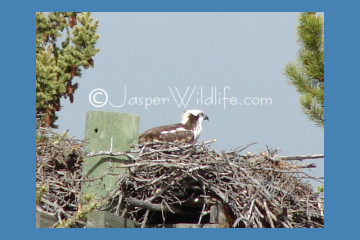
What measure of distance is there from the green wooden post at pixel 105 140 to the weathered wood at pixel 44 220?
0.42 metres

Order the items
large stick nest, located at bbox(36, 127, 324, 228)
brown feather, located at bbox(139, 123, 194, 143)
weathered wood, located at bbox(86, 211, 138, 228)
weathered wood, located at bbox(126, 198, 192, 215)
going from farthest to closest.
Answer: brown feather, located at bbox(139, 123, 194, 143) < large stick nest, located at bbox(36, 127, 324, 228) < weathered wood, located at bbox(126, 198, 192, 215) < weathered wood, located at bbox(86, 211, 138, 228)

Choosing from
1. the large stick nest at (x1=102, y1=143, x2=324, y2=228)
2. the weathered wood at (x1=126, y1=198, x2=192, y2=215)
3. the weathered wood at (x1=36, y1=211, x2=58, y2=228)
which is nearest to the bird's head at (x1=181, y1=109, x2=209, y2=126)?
the large stick nest at (x1=102, y1=143, x2=324, y2=228)

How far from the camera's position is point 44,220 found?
5.68 metres

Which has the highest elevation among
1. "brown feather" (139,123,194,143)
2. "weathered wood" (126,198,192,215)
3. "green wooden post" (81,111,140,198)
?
"brown feather" (139,123,194,143)

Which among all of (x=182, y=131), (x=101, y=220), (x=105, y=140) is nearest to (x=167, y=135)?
(x=182, y=131)

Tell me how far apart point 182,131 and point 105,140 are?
3.01 meters

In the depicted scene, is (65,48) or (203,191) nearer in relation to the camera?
(203,191)

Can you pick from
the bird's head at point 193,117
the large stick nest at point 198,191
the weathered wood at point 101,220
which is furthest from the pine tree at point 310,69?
the weathered wood at point 101,220

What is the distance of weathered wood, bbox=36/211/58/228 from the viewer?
5.55 meters

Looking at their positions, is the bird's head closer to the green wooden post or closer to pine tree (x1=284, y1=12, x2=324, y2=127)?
pine tree (x1=284, y1=12, x2=324, y2=127)

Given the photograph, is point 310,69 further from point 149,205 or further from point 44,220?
point 44,220

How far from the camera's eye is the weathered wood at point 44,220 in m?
5.55

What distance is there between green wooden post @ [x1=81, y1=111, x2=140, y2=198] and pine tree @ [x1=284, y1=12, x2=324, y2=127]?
2.50 meters

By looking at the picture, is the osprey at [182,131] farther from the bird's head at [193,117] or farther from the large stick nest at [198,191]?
the large stick nest at [198,191]
